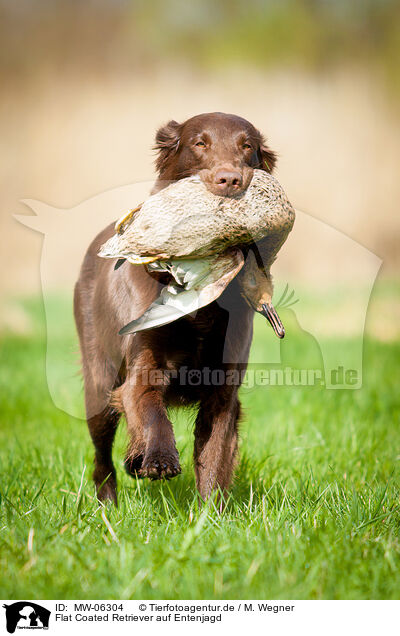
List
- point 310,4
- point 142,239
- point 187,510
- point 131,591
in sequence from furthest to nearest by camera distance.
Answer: point 310,4 → point 187,510 → point 142,239 → point 131,591

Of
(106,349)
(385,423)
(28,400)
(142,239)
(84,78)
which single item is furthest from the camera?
(84,78)

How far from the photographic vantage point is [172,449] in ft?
7.95

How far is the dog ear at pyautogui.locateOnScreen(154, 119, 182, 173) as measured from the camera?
2852mm

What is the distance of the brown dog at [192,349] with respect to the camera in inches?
100

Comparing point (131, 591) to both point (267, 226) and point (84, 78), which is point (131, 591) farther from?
point (84, 78)

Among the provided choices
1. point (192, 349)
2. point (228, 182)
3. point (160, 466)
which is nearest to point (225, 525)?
point (160, 466)

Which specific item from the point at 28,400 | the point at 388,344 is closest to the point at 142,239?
the point at 28,400

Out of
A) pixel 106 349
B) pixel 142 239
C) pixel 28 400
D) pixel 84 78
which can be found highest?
pixel 84 78

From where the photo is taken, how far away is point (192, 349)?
271 centimetres

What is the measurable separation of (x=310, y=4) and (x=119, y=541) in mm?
6305

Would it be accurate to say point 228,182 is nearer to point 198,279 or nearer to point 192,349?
point 198,279

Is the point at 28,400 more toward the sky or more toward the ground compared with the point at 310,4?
more toward the ground
